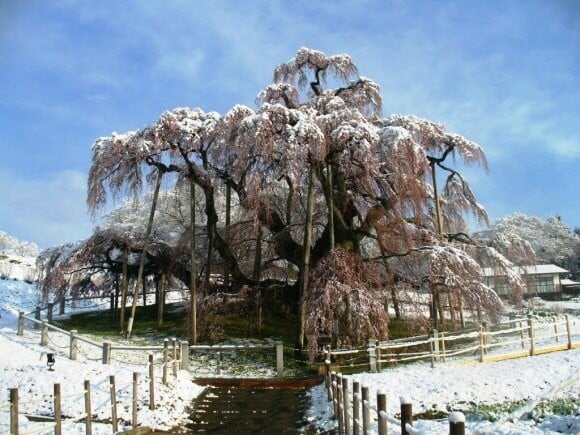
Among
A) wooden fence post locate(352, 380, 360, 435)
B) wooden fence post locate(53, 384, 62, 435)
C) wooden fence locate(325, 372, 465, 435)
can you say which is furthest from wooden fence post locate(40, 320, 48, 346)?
wooden fence post locate(352, 380, 360, 435)

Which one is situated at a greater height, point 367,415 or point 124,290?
point 124,290

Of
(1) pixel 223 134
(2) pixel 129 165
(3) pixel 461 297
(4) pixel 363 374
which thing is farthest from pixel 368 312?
(2) pixel 129 165

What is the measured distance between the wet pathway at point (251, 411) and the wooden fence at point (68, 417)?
1419mm

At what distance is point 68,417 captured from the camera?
11312 mm

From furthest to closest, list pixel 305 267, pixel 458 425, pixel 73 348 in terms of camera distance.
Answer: pixel 305 267, pixel 73 348, pixel 458 425

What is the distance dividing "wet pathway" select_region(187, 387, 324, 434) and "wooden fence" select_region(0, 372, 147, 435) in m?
1.42

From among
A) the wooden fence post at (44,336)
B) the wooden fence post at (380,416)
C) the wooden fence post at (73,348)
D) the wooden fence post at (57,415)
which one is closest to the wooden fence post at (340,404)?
the wooden fence post at (380,416)

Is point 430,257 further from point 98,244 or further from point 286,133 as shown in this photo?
point 98,244

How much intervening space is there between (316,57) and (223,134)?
568 centimetres

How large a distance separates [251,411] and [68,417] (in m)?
3.90

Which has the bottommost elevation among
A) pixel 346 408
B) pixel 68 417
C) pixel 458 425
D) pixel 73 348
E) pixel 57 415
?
pixel 68 417

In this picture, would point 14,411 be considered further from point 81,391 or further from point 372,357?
point 372,357

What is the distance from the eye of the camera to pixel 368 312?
16.8m

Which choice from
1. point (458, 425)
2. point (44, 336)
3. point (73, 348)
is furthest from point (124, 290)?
point (458, 425)
